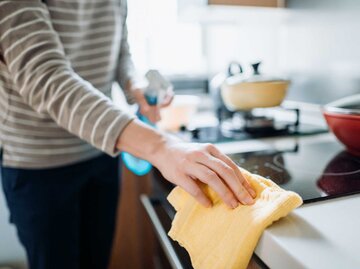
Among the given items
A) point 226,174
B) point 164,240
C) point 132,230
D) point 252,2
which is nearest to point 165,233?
point 164,240

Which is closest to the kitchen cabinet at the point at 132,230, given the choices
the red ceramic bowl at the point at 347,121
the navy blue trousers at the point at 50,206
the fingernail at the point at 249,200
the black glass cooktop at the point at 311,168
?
the navy blue trousers at the point at 50,206

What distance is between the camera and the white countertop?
0.30 metres

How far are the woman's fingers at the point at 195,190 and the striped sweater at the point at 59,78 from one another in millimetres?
126

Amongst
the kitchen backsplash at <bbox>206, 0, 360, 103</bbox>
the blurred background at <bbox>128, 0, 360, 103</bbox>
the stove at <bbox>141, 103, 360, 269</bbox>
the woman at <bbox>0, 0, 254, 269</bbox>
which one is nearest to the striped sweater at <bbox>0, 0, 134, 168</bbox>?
the woman at <bbox>0, 0, 254, 269</bbox>

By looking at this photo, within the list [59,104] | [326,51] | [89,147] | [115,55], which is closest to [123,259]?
[89,147]

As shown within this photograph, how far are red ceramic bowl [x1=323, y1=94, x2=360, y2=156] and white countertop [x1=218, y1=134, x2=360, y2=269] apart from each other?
0.22 m

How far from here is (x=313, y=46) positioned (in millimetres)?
1020

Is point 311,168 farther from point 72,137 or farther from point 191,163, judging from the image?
point 72,137

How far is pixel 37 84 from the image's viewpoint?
1.55 feet

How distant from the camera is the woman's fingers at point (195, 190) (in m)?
0.41

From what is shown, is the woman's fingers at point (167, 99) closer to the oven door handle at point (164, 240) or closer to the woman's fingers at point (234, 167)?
the oven door handle at point (164, 240)

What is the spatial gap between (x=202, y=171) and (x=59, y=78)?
0.26 m

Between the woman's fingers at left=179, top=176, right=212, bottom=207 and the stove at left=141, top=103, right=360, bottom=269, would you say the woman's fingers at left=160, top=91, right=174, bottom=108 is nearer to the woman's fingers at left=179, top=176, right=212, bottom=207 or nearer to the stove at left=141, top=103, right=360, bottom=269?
the stove at left=141, top=103, right=360, bottom=269

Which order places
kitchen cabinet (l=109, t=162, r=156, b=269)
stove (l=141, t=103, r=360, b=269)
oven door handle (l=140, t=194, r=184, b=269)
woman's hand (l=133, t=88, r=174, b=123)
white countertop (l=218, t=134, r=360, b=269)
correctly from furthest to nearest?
kitchen cabinet (l=109, t=162, r=156, b=269) < woman's hand (l=133, t=88, r=174, b=123) < oven door handle (l=140, t=194, r=184, b=269) < stove (l=141, t=103, r=360, b=269) < white countertop (l=218, t=134, r=360, b=269)
